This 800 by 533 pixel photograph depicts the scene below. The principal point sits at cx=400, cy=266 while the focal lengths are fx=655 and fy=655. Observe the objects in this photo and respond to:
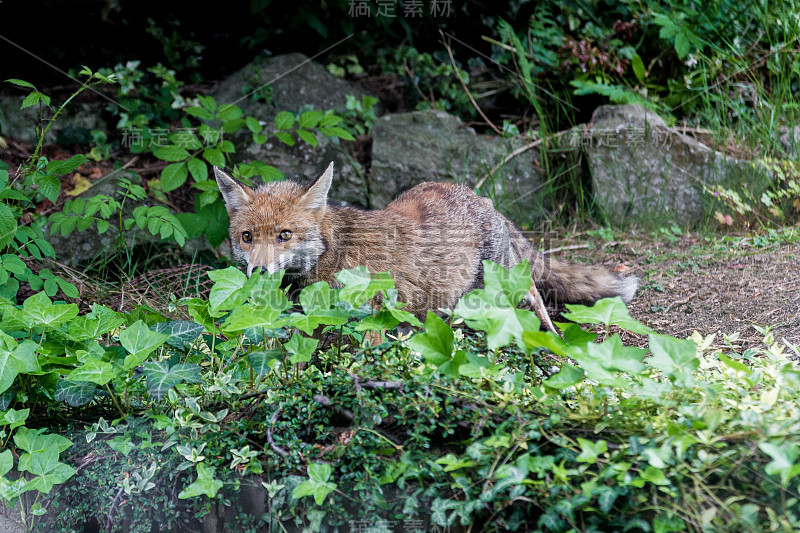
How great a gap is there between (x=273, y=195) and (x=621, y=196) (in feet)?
13.0

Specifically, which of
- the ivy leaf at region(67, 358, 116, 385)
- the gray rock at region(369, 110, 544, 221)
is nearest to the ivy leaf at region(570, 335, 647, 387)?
the ivy leaf at region(67, 358, 116, 385)

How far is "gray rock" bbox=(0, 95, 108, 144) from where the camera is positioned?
6926 mm

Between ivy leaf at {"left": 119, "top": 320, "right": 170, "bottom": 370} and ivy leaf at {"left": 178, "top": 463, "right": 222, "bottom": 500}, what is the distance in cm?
58

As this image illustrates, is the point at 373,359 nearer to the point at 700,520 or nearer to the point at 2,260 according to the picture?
the point at 700,520

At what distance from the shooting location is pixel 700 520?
1945 mm

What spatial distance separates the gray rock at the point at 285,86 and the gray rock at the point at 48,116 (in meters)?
1.30

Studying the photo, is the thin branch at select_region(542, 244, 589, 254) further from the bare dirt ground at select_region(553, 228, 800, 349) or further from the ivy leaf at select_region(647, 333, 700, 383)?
the ivy leaf at select_region(647, 333, 700, 383)

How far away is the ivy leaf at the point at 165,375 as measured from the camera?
274 centimetres

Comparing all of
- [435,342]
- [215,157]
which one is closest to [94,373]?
[435,342]

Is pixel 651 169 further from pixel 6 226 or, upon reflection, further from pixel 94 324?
pixel 6 226

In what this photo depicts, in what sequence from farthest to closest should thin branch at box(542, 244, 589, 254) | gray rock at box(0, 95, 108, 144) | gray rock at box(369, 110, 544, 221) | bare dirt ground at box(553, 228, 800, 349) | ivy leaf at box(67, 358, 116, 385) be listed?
1. gray rock at box(0, 95, 108, 144)
2. gray rock at box(369, 110, 544, 221)
3. thin branch at box(542, 244, 589, 254)
4. bare dirt ground at box(553, 228, 800, 349)
5. ivy leaf at box(67, 358, 116, 385)

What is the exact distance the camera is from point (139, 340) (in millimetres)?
2842

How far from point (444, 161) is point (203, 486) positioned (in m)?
4.98

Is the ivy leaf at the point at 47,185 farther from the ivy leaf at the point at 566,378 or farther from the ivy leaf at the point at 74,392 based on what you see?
the ivy leaf at the point at 566,378
